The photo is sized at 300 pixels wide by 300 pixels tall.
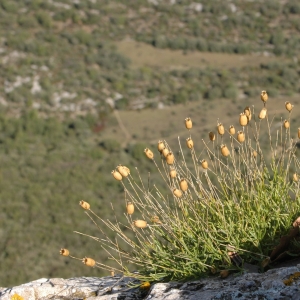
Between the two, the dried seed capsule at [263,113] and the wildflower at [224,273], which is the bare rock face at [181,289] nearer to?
the wildflower at [224,273]

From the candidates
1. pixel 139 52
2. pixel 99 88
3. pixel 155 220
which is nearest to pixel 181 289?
pixel 155 220

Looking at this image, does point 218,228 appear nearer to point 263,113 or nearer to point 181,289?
point 181,289

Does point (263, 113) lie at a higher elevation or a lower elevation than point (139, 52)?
higher

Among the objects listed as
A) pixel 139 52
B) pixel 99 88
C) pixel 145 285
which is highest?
pixel 145 285

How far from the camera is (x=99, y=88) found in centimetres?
2514

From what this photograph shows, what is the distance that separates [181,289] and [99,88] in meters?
23.5

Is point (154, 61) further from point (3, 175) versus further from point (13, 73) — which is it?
point (3, 175)

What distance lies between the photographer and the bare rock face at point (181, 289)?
6.36 ft

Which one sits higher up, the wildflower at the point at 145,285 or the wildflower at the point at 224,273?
the wildflower at the point at 224,273

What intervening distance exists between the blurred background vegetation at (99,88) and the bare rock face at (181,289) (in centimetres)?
753

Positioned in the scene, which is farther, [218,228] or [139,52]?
[139,52]

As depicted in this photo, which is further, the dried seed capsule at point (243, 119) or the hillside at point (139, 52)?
the hillside at point (139, 52)

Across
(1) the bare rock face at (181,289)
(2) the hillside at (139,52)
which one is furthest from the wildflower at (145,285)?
(2) the hillside at (139,52)

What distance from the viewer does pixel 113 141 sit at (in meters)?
20.1
